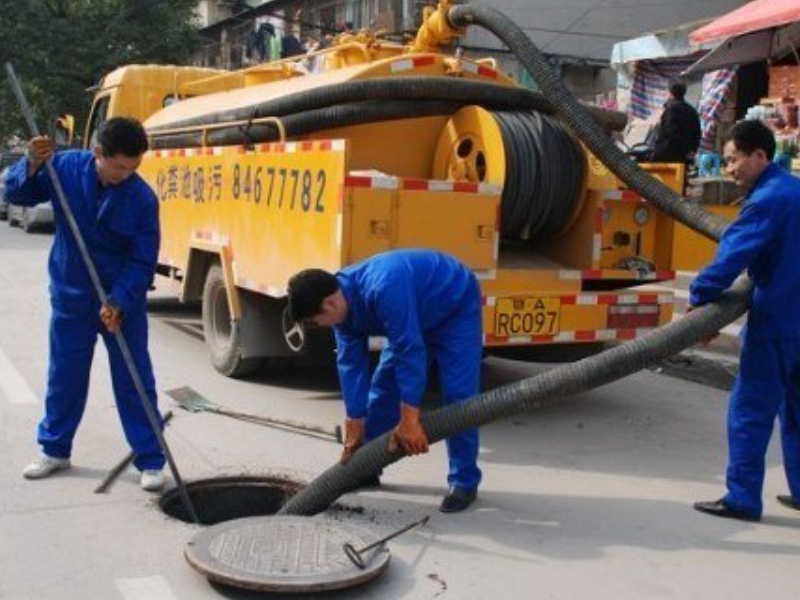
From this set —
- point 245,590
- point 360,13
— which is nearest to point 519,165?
point 245,590

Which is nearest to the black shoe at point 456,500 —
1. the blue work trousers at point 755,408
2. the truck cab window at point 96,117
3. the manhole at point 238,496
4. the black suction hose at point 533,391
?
the black suction hose at point 533,391

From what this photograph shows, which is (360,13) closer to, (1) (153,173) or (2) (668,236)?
(1) (153,173)

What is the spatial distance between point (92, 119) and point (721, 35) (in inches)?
305

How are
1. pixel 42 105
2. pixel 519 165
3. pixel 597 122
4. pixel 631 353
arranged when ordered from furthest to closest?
pixel 42 105 → pixel 597 122 → pixel 519 165 → pixel 631 353

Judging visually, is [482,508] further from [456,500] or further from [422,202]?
[422,202]

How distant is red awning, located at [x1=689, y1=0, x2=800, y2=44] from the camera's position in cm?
1194

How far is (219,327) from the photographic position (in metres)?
8.05

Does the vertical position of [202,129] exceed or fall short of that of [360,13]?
it falls short

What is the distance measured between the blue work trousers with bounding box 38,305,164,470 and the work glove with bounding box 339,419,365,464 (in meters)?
1.02

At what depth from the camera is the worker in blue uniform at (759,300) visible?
473cm

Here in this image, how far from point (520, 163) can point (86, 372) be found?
9.45 ft

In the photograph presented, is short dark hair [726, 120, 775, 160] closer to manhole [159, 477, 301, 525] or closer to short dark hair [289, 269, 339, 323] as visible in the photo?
short dark hair [289, 269, 339, 323]

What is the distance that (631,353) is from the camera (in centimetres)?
480

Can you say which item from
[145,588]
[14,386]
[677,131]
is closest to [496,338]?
[145,588]
